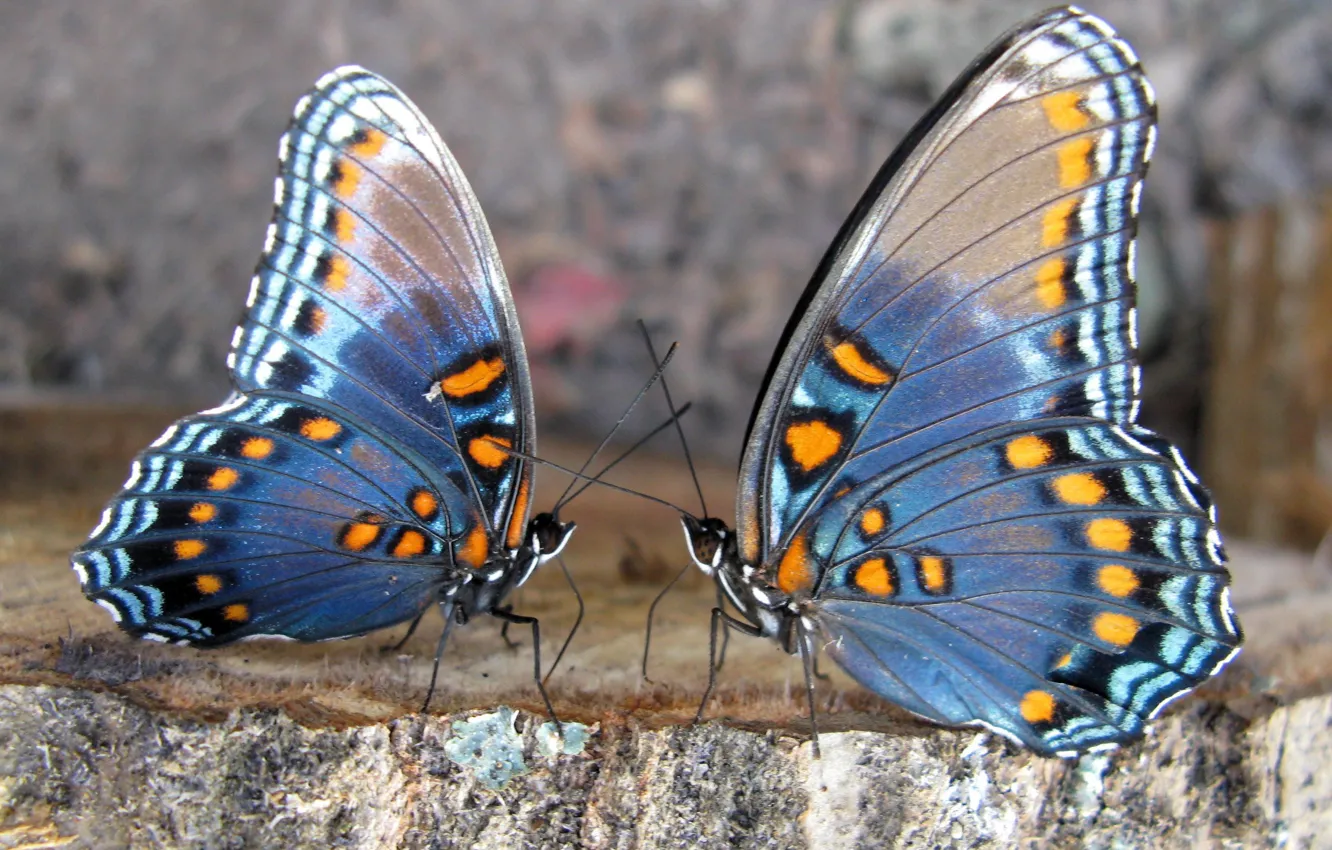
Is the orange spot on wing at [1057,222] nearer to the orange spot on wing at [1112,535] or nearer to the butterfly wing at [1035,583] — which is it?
the butterfly wing at [1035,583]

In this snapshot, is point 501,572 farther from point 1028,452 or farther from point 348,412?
point 1028,452

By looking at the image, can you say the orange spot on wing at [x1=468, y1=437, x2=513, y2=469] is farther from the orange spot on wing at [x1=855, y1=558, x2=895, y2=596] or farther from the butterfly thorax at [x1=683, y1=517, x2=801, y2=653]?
the orange spot on wing at [x1=855, y1=558, x2=895, y2=596]

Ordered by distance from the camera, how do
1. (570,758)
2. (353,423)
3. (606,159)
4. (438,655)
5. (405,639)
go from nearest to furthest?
(570,758) < (438,655) < (353,423) < (405,639) < (606,159)

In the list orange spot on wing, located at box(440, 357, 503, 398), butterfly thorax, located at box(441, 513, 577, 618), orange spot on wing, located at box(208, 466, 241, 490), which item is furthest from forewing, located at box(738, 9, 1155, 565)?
orange spot on wing, located at box(208, 466, 241, 490)

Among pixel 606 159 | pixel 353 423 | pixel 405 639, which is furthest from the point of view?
pixel 606 159

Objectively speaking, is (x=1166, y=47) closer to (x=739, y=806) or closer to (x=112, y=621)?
(x=739, y=806)

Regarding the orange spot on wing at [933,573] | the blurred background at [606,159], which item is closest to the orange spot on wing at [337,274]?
the orange spot on wing at [933,573]

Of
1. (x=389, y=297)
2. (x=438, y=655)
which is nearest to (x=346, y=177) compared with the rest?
(x=389, y=297)
